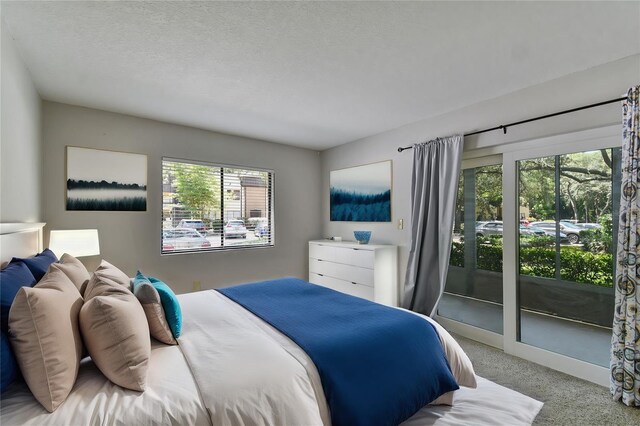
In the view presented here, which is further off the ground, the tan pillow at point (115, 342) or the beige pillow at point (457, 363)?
the tan pillow at point (115, 342)

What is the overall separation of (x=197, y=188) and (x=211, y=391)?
3194 mm

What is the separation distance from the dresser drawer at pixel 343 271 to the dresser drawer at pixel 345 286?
51mm

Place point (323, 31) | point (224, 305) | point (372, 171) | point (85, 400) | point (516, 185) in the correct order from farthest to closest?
point (372, 171)
point (516, 185)
point (224, 305)
point (323, 31)
point (85, 400)

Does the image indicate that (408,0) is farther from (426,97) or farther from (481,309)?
(481,309)

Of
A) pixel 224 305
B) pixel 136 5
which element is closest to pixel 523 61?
pixel 136 5

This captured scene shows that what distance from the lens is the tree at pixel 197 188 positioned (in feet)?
12.6

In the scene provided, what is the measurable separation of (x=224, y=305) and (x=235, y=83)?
1845mm

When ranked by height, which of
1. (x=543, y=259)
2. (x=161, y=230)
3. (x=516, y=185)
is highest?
(x=516, y=185)

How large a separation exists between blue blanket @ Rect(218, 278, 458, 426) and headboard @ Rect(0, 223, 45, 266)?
1.36 metres

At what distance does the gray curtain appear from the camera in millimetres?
3242

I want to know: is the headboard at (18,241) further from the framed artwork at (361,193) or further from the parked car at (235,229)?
the framed artwork at (361,193)

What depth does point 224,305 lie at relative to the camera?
2227 mm

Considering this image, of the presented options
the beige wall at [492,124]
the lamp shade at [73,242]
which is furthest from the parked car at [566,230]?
the lamp shade at [73,242]

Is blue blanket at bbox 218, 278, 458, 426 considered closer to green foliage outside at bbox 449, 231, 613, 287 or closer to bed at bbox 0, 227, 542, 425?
bed at bbox 0, 227, 542, 425
